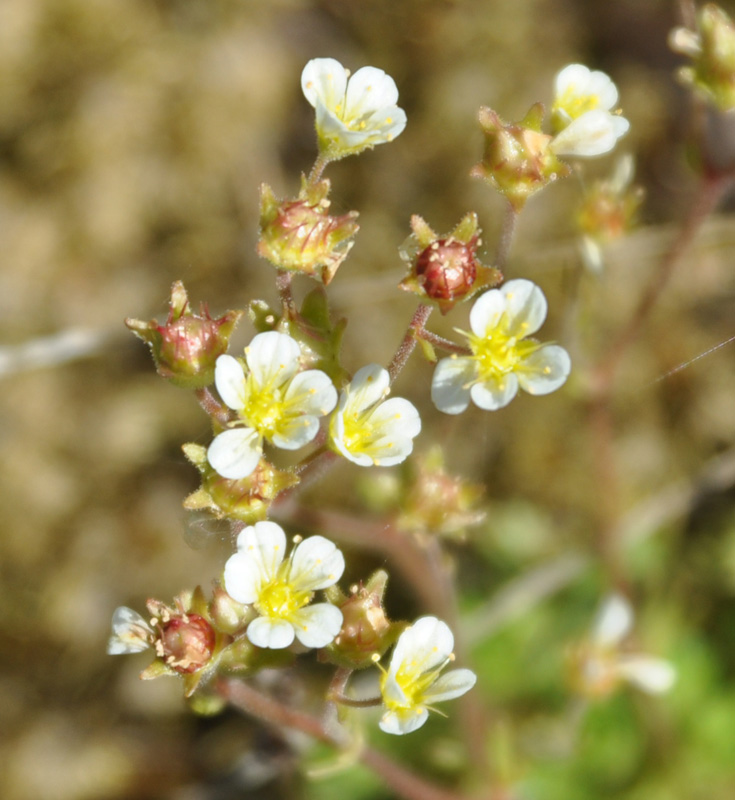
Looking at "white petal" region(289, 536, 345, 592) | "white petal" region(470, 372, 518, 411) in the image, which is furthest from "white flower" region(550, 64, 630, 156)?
"white petal" region(289, 536, 345, 592)

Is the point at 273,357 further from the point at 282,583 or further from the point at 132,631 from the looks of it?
the point at 132,631

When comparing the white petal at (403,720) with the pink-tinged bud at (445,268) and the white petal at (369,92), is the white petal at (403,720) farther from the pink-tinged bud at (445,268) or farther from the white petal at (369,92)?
the white petal at (369,92)

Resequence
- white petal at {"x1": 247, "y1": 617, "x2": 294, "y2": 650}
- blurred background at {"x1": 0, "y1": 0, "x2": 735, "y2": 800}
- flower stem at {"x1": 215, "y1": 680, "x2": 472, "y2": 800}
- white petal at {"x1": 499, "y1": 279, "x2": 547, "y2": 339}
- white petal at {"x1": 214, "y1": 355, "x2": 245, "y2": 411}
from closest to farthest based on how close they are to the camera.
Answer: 1. white petal at {"x1": 247, "y1": 617, "x2": 294, "y2": 650}
2. white petal at {"x1": 214, "y1": 355, "x2": 245, "y2": 411}
3. white petal at {"x1": 499, "y1": 279, "x2": 547, "y2": 339}
4. flower stem at {"x1": 215, "y1": 680, "x2": 472, "y2": 800}
5. blurred background at {"x1": 0, "y1": 0, "x2": 735, "y2": 800}

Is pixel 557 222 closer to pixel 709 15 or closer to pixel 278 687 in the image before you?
pixel 709 15

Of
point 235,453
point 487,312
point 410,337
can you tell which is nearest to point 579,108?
point 487,312

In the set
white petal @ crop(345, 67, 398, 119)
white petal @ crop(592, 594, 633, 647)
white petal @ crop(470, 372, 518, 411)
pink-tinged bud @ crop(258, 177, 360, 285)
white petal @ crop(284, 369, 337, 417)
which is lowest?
white petal @ crop(592, 594, 633, 647)

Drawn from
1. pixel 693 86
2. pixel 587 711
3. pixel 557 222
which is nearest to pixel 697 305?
pixel 557 222

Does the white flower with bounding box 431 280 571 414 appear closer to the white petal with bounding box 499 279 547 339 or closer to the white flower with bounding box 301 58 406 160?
the white petal with bounding box 499 279 547 339

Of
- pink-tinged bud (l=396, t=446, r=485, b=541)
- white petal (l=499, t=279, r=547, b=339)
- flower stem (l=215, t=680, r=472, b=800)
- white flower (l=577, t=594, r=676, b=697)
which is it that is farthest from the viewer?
white flower (l=577, t=594, r=676, b=697)
